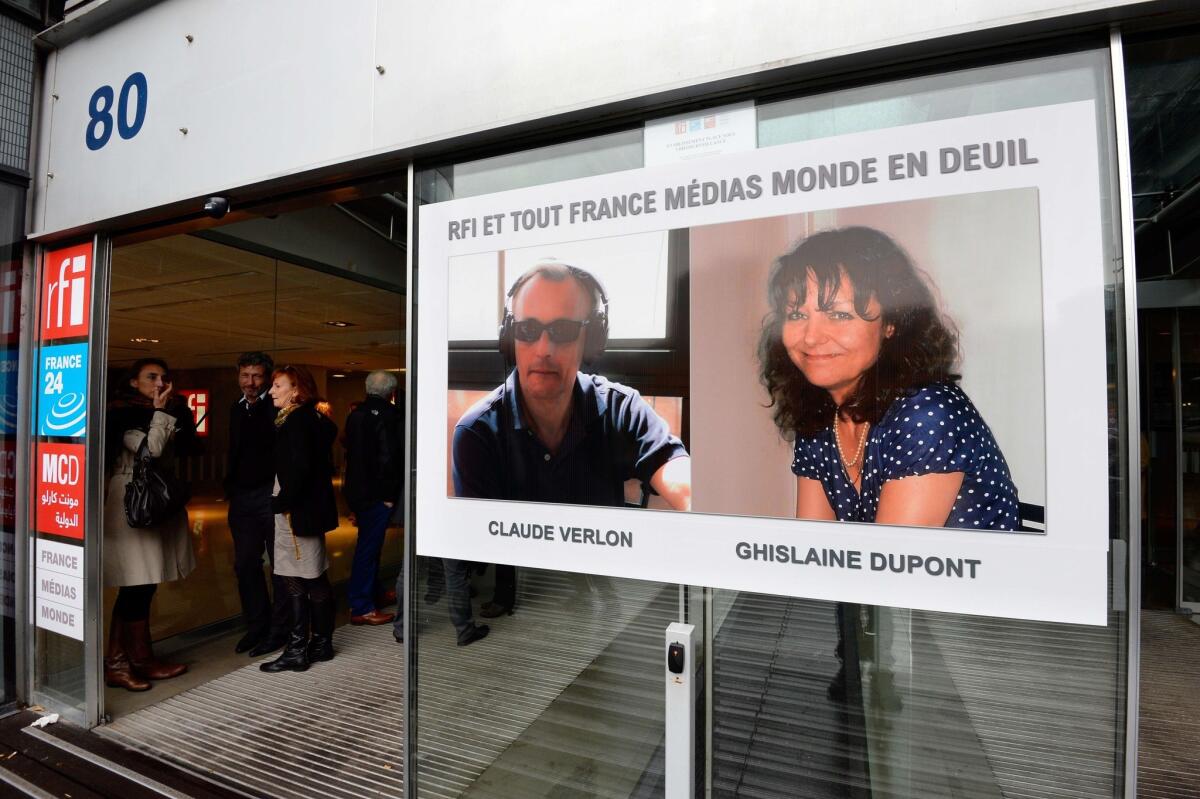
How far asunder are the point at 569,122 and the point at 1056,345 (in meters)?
1.54

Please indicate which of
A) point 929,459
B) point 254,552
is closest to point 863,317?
point 929,459

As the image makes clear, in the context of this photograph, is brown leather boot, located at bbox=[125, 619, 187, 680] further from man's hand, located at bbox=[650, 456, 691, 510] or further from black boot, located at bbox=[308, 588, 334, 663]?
man's hand, located at bbox=[650, 456, 691, 510]

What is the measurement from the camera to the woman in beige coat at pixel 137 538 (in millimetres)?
3340

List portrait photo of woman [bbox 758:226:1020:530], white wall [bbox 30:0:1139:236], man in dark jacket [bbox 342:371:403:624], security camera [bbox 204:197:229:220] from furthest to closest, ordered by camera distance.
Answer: man in dark jacket [bbox 342:371:403:624], security camera [bbox 204:197:229:220], white wall [bbox 30:0:1139:236], portrait photo of woman [bbox 758:226:1020:530]

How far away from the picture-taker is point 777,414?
169 cm

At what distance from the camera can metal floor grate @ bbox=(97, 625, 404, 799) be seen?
8.48 feet

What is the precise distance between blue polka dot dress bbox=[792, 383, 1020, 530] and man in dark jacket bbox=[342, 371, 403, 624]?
3.44 metres

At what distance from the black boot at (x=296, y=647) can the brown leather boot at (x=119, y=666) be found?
63 centimetres

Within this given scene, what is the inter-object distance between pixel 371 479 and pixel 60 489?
1735 mm

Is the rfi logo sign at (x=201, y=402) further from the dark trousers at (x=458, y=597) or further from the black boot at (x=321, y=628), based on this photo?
the dark trousers at (x=458, y=597)

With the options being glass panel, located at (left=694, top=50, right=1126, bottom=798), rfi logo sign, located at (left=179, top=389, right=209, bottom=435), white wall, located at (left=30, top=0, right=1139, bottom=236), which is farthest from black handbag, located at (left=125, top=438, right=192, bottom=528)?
rfi logo sign, located at (left=179, top=389, right=209, bottom=435)

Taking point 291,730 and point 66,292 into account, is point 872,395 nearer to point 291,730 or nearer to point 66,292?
point 291,730

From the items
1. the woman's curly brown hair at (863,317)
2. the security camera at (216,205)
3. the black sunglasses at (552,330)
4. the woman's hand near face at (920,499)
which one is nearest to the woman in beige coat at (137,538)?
the security camera at (216,205)

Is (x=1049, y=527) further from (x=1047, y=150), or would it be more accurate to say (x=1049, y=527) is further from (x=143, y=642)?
(x=143, y=642)
